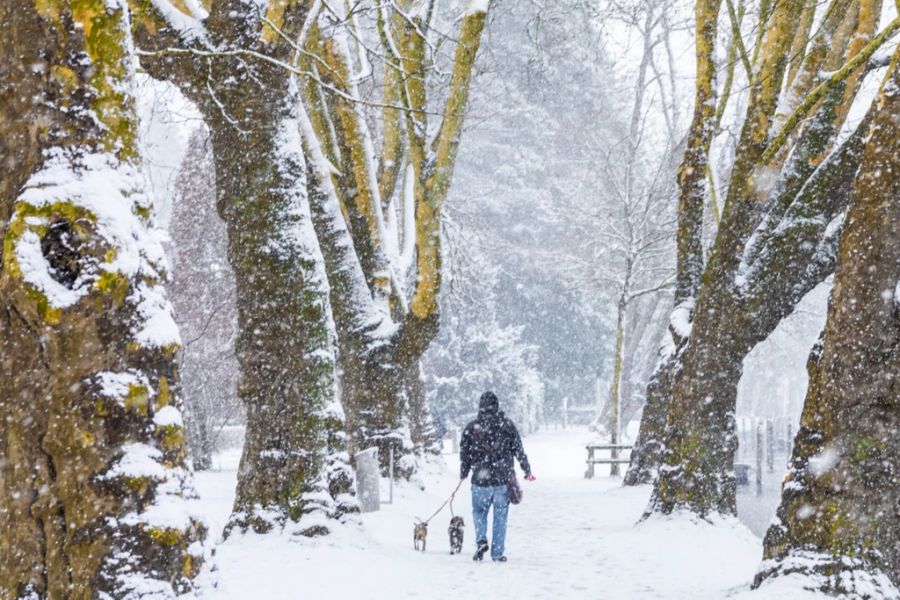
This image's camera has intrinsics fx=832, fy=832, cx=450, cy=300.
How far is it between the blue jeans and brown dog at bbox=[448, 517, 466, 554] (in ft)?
0.90

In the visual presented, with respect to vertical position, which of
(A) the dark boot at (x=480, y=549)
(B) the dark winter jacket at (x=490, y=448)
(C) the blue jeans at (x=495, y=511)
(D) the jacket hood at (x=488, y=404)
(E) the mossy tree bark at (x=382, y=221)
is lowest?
(A) the dark boot at (x=480, y=549)

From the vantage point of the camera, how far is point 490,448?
9.53 m

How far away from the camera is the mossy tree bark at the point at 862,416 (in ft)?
18.7

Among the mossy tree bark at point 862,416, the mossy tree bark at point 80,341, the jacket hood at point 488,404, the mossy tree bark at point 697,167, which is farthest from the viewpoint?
the mossy tree bark at point 697,167

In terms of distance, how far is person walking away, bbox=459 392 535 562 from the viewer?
30.8 ft

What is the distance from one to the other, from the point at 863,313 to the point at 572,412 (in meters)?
46.6

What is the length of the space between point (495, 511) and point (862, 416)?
4566 millimetres

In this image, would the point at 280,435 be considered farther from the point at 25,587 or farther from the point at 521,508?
the point at 521,508

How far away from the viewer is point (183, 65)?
26.1 ft

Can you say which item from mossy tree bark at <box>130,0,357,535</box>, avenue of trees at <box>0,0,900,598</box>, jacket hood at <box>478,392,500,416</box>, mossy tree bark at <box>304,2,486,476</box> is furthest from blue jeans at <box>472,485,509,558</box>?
mossy tree bark at <box>304,2,486,476</box>

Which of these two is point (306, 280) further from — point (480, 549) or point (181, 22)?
Answer: point (480, 549)

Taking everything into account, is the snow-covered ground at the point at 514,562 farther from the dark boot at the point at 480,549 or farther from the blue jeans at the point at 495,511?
the blue jeans at the point at 495,511

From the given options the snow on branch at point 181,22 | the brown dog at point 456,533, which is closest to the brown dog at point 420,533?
the brown dog at point 456,533

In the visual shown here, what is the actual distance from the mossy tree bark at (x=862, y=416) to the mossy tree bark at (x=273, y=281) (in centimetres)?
462
